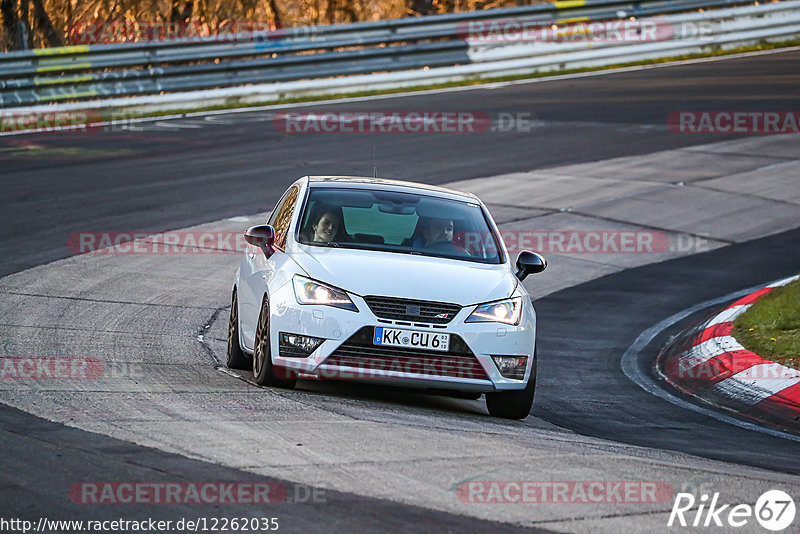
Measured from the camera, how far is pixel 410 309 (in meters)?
8.17

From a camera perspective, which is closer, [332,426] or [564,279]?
[332,426]

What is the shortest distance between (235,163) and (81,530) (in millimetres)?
14696

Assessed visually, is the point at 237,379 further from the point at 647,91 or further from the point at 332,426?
the point at 647,91

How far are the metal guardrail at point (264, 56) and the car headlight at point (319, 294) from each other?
50.1 feet

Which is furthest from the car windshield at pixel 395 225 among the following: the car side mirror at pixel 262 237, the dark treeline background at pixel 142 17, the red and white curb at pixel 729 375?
the dark treeline background at pixel 142 17

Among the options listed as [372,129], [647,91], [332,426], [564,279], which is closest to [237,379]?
[332,426]

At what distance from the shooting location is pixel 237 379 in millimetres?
8984

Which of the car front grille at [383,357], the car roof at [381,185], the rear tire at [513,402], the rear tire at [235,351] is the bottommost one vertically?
the rear tire at [513,402]

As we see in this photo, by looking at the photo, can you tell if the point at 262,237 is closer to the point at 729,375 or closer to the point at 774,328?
the point at 729,375

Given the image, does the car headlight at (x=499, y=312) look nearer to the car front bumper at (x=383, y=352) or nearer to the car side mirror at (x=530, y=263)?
the car front bumper at (x=383, y=352)

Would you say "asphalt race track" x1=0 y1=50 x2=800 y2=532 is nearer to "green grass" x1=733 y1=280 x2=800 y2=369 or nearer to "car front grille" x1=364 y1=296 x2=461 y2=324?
"car front grille" x1=364 y1=296 x2=461 y2=324

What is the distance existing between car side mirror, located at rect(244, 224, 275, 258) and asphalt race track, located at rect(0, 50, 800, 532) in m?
1.01

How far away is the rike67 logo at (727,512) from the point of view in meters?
5.71

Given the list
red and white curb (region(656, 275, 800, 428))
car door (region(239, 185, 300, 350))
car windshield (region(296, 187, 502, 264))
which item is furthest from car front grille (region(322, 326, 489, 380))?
red and white curb (region(656, 275, 800, 428))
